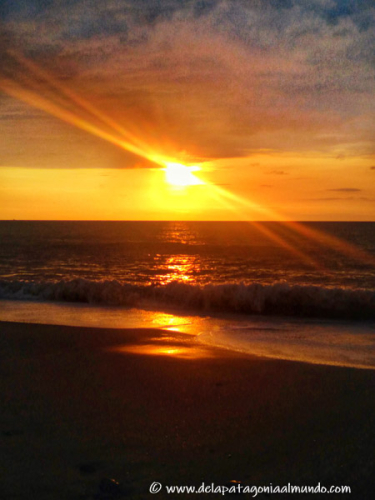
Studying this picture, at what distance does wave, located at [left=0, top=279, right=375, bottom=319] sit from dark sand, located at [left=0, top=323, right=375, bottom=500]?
6965 mm

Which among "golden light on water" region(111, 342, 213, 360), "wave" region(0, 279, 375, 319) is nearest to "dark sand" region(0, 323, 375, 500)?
"golden light on water" region(111, 342, 213, 360)

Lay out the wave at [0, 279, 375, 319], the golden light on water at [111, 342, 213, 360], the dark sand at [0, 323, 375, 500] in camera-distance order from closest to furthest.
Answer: the dark sand at [0, 323, 375, 500], the golden light on water at [111, 342, 213, 360], the wave at [0, 279, 375, 319]

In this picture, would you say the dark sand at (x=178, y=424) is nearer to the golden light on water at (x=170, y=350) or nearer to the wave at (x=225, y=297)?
the golden light on water at (x=170, y=350)

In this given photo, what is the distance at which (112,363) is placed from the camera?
689cm

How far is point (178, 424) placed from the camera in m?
4.53

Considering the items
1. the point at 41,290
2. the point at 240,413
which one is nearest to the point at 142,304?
the point at 41,290

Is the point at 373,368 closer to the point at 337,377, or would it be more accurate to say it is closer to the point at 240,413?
the point at 337,377

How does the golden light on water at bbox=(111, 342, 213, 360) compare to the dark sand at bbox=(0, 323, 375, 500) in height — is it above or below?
below

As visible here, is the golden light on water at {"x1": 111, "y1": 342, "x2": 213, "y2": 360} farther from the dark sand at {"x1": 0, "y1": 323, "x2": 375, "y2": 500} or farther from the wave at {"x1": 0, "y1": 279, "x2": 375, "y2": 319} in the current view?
the wave at {"x1": 0, "y1": 279, "x2": 375, "y2": 319}

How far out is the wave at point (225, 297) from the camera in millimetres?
13625

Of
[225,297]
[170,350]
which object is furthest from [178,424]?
[225,297]

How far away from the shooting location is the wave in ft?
44.7

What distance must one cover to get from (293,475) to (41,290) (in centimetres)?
1372

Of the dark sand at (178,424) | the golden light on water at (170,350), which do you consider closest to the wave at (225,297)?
the golden light on water at (170,350)
